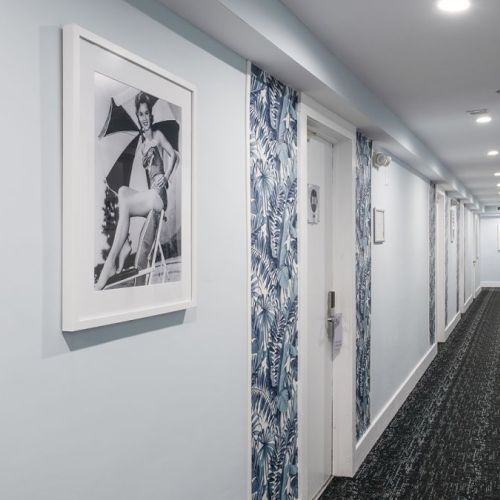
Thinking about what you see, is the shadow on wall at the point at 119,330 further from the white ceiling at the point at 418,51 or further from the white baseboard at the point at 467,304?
the white baseboard at the point at 467,304

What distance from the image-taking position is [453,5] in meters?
2.21

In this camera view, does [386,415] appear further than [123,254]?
Yes

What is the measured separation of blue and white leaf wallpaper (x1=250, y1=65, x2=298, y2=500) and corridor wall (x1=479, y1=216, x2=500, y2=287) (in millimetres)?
16069

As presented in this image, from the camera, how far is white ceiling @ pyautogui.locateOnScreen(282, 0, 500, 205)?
2.29m

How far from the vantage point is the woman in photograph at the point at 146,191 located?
Answer: 1.48 m

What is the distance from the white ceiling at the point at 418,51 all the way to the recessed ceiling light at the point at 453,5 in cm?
3

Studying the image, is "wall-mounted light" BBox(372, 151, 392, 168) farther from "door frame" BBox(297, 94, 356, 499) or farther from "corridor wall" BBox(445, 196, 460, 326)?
"corridor wall" BBox(445, 196, 460, 326)

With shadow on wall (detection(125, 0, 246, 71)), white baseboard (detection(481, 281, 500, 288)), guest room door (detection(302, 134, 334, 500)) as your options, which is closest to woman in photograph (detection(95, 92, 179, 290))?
shadow on wall (detection(125, 0, 246, 71))

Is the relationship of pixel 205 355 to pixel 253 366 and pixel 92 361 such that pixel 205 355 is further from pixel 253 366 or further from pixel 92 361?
pixel 92 361

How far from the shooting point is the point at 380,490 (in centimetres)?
318

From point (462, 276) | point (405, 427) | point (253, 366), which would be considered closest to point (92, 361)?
point (253, 366)

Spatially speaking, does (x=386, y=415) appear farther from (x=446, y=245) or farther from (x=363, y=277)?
(x=446, y=245)

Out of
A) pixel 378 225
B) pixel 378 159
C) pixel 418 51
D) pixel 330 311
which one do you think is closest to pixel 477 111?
pixel 378 159

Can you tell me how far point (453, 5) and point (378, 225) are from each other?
2.17 metres
